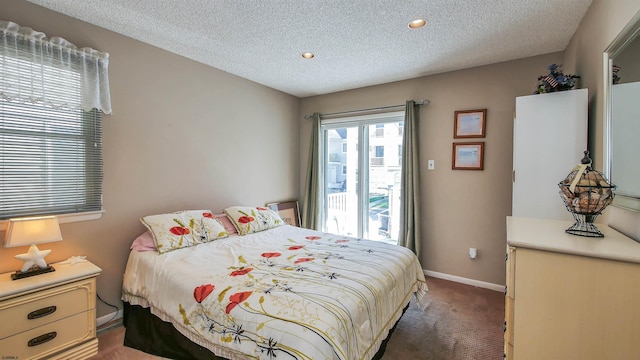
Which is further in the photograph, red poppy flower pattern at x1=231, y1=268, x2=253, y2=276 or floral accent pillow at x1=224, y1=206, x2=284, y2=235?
floral accent pillow at x1=224, y1=206, x2=284, y2=235

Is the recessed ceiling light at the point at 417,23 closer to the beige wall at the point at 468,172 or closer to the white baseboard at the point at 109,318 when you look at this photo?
the beige wall at the point at 468,172

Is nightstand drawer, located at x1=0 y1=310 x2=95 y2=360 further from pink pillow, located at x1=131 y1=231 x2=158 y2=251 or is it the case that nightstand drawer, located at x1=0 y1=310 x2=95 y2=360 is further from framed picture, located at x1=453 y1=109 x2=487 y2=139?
framed picture, located at x1=453 y1=109 x2=487 y2=139

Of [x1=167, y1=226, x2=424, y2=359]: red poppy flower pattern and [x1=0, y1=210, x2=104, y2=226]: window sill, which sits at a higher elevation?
[x1=0, y1=210, x2=104, y2=226]: window sill

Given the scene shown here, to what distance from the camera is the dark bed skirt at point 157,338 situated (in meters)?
1.75

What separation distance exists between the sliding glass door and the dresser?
A: 264 centimetres

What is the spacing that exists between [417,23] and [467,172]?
185 centimetres

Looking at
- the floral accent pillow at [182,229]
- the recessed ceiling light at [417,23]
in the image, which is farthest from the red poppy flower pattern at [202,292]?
the recessed ceiling light at [417,23]

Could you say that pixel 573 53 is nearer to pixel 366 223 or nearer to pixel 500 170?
pixel 500 170

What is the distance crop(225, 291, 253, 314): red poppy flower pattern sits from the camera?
1.52 m

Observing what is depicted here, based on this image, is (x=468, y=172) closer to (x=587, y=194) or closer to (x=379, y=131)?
(x=379, y=131)

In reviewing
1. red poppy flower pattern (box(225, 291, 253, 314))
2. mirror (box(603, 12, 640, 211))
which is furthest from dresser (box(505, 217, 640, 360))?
red poppy flower pattern (box(225, 291, 253, 314))

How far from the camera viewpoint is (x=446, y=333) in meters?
2.22

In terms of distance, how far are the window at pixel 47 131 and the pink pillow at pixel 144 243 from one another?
41cm

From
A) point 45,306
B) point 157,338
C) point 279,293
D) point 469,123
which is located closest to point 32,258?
point 45,306
